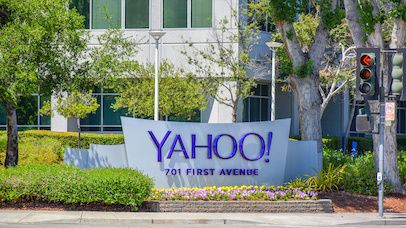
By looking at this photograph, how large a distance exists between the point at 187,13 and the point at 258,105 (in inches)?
268

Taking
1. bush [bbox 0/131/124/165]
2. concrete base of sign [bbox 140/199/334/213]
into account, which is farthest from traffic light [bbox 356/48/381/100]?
bush [bbox 0/131/124/165]

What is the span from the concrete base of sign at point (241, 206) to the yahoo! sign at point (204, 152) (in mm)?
1487

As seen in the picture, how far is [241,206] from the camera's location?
20.4m

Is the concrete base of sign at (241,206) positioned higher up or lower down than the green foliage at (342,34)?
lower down

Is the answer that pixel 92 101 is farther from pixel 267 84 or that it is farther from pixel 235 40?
pixel 267 84

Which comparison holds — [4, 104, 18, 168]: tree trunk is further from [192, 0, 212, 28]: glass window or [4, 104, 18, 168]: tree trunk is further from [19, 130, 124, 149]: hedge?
Result: [192, 0, 212, 28]: glass window

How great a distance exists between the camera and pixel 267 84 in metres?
43.2

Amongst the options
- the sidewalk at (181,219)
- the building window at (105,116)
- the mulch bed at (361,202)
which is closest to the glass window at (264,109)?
the building window at (105,116)

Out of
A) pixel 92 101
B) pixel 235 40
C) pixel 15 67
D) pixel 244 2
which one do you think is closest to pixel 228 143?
pixel 15 67

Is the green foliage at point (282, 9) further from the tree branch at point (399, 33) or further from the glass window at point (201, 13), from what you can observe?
the glass window at point (201, 13)

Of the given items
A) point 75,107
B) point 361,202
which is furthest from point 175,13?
point 361,202

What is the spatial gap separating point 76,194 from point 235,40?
17.5 metres

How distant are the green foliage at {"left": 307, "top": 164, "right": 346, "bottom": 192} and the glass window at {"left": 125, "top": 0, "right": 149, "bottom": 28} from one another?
18373mm

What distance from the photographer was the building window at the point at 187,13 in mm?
38500
